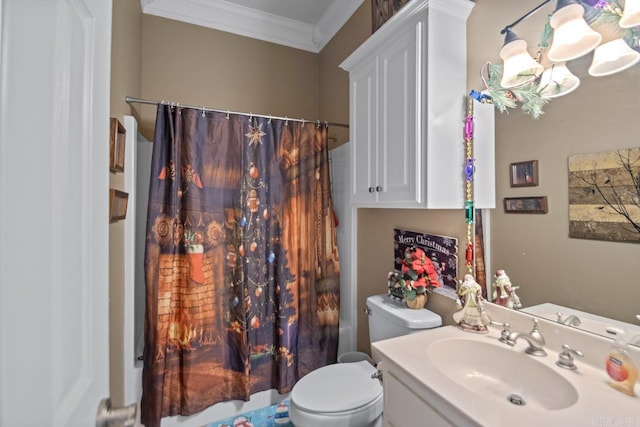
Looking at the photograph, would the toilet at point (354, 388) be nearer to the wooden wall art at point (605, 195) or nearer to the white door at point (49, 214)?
the wooden wall art at point (605, 195)

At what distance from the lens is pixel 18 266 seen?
33cm

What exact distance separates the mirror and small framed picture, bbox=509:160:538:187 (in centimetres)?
1

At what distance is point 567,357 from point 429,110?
0.98 m

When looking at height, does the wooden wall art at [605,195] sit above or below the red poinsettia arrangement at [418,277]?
above

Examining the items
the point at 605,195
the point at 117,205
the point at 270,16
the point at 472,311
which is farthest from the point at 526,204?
the point at 270,16

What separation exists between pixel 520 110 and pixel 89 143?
1.36 m

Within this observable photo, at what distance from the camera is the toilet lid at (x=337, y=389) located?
1.25 m

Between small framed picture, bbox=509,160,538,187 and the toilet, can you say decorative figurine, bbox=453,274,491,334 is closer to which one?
the toilet

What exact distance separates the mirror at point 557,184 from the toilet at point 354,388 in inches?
17.0

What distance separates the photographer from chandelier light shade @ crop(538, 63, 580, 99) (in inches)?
38.1

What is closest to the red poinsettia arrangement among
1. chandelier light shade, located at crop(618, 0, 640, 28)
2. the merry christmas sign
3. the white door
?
the merry christmas sign

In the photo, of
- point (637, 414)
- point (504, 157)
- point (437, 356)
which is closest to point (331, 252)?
point (437, 356)

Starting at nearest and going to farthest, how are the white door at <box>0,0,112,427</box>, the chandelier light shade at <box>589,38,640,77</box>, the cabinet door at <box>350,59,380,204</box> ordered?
1. the white door at <box>0,0,112,427</box>
2. the chandelier light shade at <box>589,38,640,77</box>
3. the cabinet door at <box>350,59,380,204</box>

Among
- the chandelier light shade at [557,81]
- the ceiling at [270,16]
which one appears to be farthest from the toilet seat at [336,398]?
the ceiling at [270,16]
